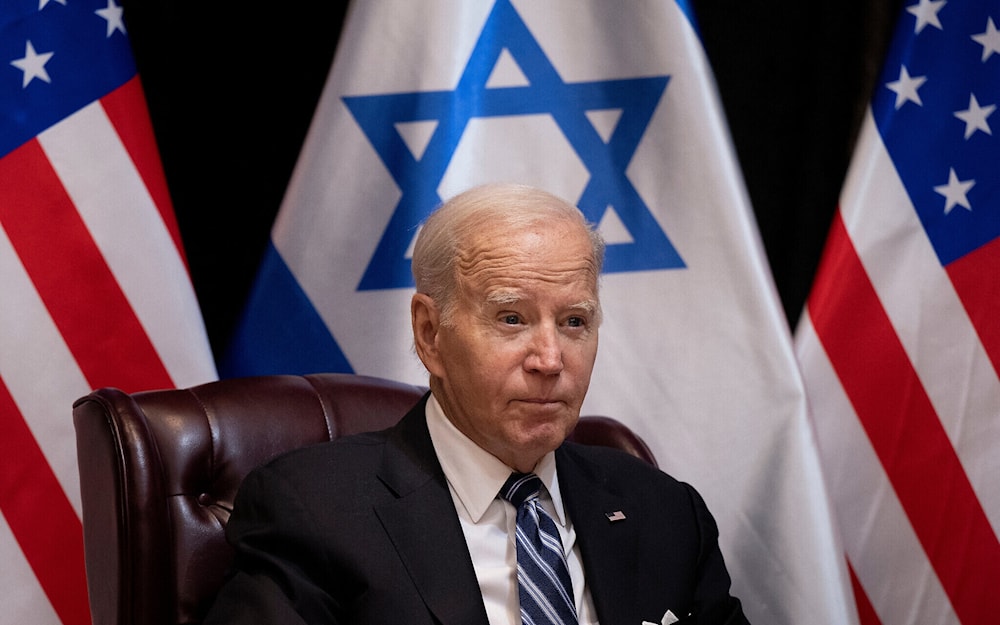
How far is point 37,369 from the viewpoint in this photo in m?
2.43

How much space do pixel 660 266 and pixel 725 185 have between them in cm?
28

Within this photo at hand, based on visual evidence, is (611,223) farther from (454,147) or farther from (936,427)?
(936,427)

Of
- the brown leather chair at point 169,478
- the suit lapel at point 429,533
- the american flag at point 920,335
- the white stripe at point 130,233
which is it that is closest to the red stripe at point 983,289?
the american flag at point 920,335

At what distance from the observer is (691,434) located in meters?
2.79

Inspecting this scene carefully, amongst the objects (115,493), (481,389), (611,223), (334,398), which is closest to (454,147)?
(611,223)

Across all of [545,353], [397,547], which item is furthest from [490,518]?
[545,353]

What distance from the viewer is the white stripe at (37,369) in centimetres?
242

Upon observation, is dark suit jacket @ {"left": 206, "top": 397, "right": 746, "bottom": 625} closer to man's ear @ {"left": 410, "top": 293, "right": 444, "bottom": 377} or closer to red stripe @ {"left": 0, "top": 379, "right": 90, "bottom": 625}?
man's ear @ {"left": 410, "top": 293, "right": 444, "bottom": 377}

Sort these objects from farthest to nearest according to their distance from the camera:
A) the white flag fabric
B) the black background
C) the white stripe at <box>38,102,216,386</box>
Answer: the black background, the white flag fabric, the white stripe at <box>38,102,216,386</box>

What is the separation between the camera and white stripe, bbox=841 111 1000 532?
2.66m

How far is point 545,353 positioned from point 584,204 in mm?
1113

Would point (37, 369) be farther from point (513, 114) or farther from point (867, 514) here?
point (867, 514)

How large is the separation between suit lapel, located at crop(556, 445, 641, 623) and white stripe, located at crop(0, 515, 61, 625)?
1.26 metres

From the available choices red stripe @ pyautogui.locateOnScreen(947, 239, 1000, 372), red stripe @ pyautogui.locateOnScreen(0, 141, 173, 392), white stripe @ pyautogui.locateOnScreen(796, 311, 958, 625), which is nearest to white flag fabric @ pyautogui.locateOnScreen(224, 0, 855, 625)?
white stripe @ pyautogui.locateOnScreen(796, 311, 958, 625)
